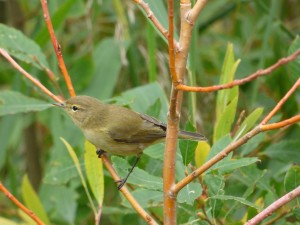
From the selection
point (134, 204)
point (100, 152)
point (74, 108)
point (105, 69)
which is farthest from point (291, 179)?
point (105, 69)

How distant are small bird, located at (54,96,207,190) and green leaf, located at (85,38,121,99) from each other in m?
0.36

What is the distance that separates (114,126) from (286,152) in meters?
0.87

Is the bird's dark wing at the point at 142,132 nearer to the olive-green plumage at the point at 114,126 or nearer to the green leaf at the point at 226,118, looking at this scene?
the olive-green plumage at the point at 114,126

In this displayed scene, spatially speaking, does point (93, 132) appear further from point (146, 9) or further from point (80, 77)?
point (146, 9)

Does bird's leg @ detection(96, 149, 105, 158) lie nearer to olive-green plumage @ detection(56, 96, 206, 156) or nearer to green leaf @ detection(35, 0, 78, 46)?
olive-green plumage @ detection(56, 96, 206, 156)

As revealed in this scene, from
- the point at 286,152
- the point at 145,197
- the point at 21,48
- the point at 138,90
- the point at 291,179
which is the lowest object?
the point at 286,152

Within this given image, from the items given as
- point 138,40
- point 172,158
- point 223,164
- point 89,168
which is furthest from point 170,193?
point 138,40

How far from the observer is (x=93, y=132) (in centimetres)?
→ 355

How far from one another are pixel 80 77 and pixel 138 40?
0.72m

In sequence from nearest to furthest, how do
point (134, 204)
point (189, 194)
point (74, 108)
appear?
point (134, 204) → point (189, 194) → point (74, 108)

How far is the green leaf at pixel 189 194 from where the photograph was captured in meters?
2.32

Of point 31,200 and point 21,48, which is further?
point 21,48

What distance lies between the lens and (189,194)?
2350mm

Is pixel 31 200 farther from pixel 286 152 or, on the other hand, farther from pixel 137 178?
pixel 286 152
